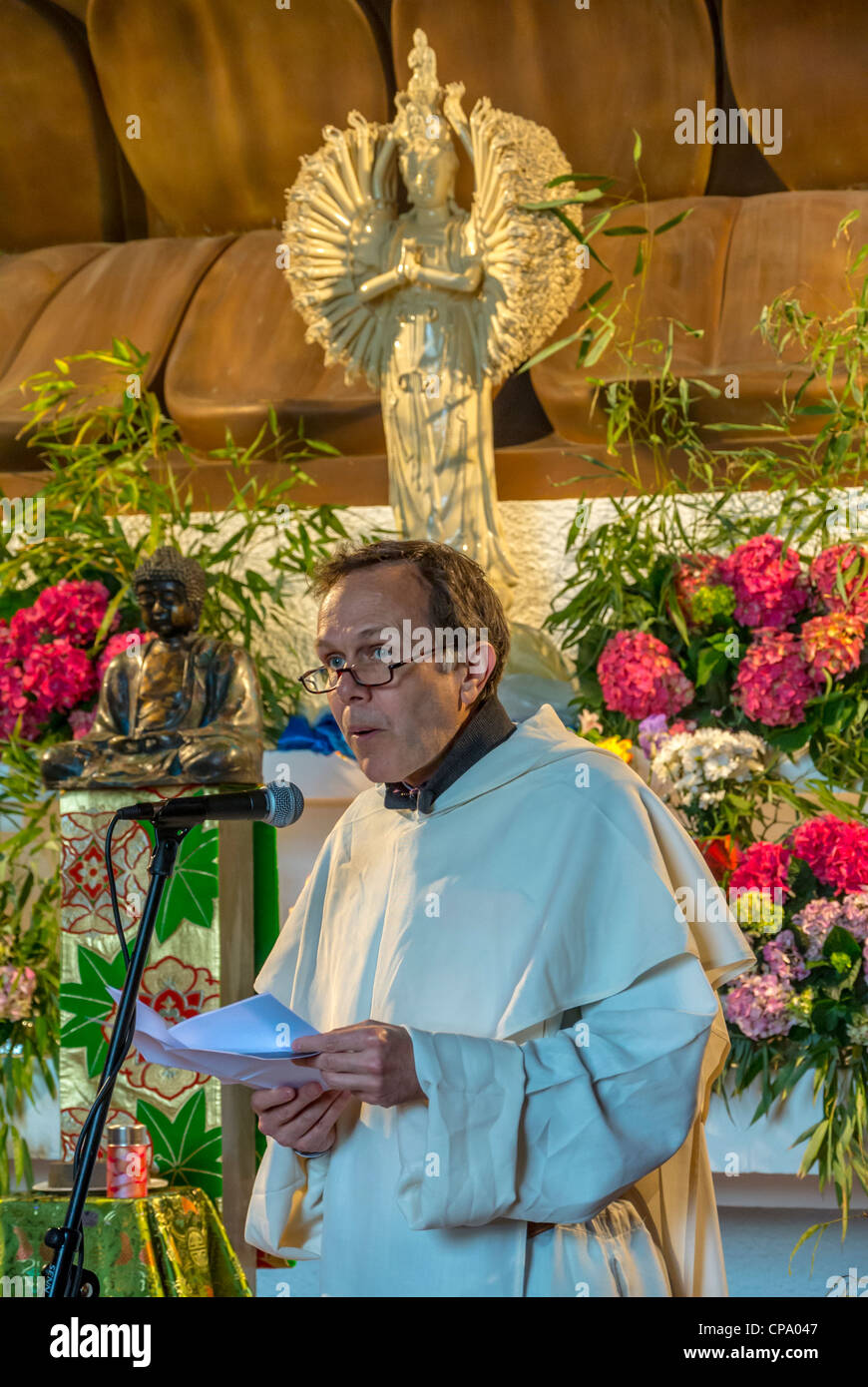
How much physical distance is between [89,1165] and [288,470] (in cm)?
368

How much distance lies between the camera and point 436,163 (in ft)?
15.3

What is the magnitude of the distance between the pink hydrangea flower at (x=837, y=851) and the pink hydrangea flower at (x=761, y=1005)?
262 mm

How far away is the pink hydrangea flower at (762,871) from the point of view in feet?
12.3

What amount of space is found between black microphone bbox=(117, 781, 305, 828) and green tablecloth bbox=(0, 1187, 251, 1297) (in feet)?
5.78

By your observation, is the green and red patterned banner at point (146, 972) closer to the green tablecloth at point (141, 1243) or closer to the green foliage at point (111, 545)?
the green tablecloth at point (141, 1243)

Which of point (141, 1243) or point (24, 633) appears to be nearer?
point (141, 1243)

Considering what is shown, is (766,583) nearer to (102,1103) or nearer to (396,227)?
(396,227)

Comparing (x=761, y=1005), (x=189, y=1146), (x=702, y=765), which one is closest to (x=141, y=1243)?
(x=189, y=1146)

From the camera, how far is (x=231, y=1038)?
1.80 m

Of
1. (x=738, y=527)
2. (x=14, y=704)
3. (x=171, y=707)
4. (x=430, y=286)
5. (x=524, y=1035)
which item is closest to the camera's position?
(x=524, y=1035)

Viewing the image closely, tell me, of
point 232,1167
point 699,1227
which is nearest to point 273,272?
point 232,1167

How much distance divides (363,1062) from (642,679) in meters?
2.41

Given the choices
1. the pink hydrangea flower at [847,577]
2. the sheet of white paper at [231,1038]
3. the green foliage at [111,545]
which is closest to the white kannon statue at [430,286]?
the green foliage at [111,545]

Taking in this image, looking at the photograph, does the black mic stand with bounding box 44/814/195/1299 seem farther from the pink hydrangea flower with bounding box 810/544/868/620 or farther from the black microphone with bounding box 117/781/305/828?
the pink hydrangea flower with bounding box 810/544/868/620
